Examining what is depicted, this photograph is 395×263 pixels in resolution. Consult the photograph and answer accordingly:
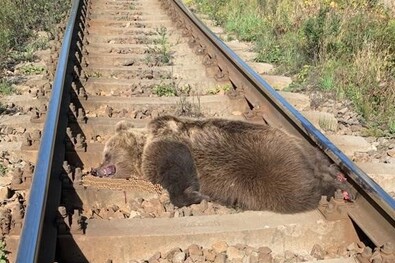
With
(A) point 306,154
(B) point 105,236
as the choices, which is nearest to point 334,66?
(A) point 306,154

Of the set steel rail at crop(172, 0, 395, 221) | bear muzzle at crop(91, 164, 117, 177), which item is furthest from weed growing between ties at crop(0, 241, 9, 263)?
steel rail at crop(172, 0, 395, 221)

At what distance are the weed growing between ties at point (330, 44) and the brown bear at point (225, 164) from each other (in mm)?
1864

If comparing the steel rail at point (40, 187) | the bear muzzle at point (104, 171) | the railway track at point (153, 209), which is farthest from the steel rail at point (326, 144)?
the steel rail at point (40, 187)

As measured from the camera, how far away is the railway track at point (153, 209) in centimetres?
329

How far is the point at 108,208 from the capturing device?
3885 mm

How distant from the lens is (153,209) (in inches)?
153

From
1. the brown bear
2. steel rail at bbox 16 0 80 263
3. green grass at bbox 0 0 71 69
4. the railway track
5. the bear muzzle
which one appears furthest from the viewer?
green grass at bbox 0 0 71 69

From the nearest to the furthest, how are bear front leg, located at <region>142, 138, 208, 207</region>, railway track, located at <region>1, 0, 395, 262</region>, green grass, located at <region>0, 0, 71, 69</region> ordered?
railway track, located at <region>1, 0, 395, 262</region>, bear front leg, located at <region>142, 138, 208, 207</region>, green grass, located at <region>0, 0, 71, 69</region>

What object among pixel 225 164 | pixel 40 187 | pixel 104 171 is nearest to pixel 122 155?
pixel 104 171

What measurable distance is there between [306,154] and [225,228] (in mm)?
887

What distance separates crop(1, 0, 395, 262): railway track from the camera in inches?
130

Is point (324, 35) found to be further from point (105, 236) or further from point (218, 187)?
point (105, 236)

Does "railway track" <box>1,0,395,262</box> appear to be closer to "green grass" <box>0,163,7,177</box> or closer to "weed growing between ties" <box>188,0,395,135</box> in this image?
"green grass" <box>0,163,7,177</box>

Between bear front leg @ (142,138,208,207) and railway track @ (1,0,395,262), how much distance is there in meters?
0.08
